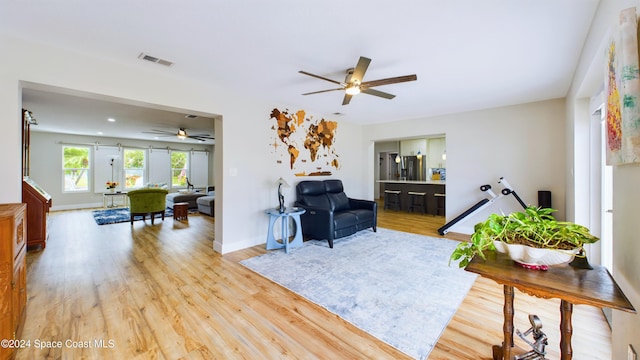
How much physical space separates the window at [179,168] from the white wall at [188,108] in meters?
7.17

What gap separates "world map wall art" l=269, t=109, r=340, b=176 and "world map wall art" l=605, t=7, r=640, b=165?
3859 mm

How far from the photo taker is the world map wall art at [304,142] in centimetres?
443

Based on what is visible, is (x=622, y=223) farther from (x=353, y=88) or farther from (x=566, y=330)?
(x=353, y=88)

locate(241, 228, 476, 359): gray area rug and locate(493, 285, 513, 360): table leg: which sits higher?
locate(493, 285, 513, 360): table leg

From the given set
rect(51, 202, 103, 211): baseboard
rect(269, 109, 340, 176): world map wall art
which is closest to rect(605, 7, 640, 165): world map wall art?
rect(269, 109, 340, 176): world map wall art

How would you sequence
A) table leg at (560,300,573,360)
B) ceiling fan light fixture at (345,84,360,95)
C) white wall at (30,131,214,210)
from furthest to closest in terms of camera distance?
white wall at (30,131,214,210), ceiling fan light fixture at (345,84,360,95), table leg at (560,300,573,360)

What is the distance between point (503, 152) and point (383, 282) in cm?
358

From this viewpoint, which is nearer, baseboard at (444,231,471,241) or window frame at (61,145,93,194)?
baseboard at (444,231,471,241)

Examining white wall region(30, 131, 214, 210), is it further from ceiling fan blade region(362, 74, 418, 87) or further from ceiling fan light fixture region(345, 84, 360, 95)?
ceiling fan blade region(362, 74, 418, 87)

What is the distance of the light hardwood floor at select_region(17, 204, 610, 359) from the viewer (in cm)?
171

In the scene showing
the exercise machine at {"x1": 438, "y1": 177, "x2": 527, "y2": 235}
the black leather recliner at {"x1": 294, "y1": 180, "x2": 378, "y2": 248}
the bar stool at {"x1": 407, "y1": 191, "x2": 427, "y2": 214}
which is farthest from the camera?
the bar stool at {"x1": 407, "y1": 191, "x2": 427, "y2": 214}

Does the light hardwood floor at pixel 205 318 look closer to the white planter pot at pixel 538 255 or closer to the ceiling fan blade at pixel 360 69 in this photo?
the white planter pot at pixel 538 255

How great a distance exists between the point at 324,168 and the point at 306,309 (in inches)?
135

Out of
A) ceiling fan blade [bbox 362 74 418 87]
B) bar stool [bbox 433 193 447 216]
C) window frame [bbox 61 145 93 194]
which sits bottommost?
bar stool [bbox 433 193 447 216]
